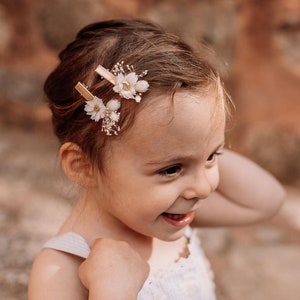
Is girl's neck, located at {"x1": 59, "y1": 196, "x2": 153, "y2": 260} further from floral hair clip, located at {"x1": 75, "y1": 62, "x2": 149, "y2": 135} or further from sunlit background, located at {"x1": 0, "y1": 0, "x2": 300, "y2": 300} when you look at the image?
sunlit background, located at {"x1": 0, "y1": 0, "x2": 300, "y2": 300}

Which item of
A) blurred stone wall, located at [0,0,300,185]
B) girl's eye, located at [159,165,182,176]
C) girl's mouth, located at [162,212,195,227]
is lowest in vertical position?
blurred stone wall, located at [0,0,300,185]

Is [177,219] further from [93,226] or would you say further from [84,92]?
[84,92]

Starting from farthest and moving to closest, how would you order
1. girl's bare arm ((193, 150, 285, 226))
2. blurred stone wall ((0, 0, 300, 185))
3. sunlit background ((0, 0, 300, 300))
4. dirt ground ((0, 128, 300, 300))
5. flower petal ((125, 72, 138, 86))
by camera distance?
blurred stone wall ((0, 0, 300, 185))
sunlit background ((0, 0, 300, 300))
dirt ground ((0, 128, 300, 300))
girl's bare arm ((193, 150, 285, 226))
flower petal ((125, 72, 138, 86))

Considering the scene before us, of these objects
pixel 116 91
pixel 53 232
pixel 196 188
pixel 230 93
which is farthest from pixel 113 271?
A: pixel 230 93

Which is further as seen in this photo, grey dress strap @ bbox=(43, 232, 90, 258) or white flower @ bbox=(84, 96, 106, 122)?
grey dress strap @ bbox=(43, 232, 90, 258)

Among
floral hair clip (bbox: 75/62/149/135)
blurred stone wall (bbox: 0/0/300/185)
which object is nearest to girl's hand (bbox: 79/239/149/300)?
floral hair clip (bbox: 75/62/149/135)

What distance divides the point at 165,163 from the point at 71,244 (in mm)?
276

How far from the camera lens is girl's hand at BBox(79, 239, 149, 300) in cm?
115

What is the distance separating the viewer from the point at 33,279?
1230mm

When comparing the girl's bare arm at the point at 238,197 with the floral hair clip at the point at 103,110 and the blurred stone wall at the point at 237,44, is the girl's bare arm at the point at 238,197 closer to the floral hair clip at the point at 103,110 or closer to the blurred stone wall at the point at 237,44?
the floral hair clip at the point at 103,110

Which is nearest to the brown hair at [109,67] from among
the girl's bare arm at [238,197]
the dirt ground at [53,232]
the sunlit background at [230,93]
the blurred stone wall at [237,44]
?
the girl's bare arm at [238,197]

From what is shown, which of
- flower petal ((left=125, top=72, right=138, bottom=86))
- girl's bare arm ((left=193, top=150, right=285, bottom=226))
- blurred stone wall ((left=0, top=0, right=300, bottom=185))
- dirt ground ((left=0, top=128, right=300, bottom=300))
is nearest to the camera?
flower petal ((left=125, top=72, right=138, bottom=86))

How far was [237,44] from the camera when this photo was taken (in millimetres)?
2732

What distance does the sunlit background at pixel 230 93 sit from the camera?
2.25m
